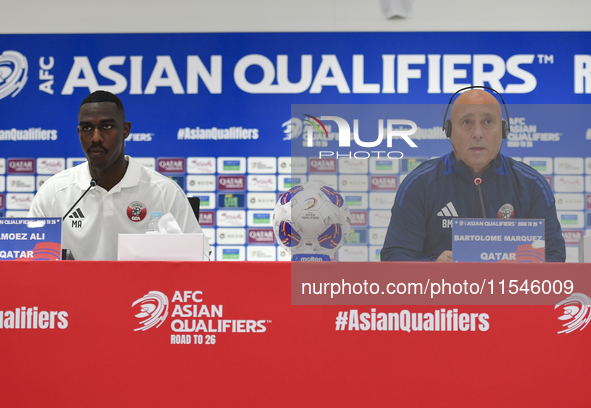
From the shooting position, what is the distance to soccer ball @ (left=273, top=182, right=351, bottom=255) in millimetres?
1440

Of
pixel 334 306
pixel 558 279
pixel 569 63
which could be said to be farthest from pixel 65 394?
pixel 569 63

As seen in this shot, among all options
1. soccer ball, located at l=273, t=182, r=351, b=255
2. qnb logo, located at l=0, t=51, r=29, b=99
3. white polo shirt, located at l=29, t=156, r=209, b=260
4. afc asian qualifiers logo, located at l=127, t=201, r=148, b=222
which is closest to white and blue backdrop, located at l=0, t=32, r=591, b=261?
qnb logo, located at l=0, t=51, r=29, b=99

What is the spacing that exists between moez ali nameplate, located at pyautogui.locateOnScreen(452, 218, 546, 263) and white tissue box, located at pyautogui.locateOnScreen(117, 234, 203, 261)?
681mm

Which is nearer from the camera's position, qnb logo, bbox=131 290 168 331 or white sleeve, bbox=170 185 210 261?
qnb logo, bbox=131 290 168 331

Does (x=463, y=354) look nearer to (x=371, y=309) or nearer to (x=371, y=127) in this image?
(x=371, y=309)

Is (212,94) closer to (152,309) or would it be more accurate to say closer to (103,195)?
(103,195)

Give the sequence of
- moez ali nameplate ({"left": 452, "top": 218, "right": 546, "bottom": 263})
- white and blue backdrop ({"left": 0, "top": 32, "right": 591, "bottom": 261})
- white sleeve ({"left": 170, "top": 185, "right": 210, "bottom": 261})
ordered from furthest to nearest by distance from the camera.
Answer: white and blue backdrop ({"left": 0, "top": 32, "right": 591, "bottom": 261}), white sleeve ({"left": 170, "top": 185, "right": 210, "bottom": 261}), moez ali nameplate ({"left": 452, "top": 218, "right": 546, "bottom": 263})

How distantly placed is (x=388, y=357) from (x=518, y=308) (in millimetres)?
331

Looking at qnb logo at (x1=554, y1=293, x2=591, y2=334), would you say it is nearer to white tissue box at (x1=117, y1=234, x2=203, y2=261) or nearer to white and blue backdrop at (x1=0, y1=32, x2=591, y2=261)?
white tissue box at (x1=117, y1=234, x2=203, y2=261)

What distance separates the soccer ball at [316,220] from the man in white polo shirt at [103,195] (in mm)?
962

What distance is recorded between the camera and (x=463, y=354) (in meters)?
1.20

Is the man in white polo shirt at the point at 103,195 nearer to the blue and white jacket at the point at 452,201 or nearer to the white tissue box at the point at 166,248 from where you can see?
the white tissue box at the point at 166,248

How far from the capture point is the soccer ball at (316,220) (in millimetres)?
1440
